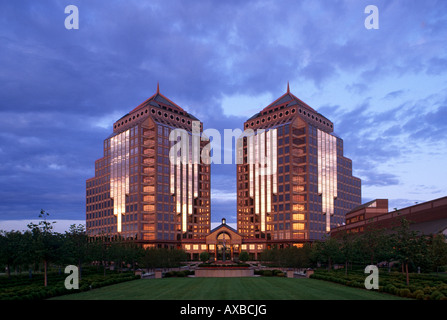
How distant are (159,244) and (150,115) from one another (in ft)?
156

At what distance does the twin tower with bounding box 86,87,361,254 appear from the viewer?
14588 cm

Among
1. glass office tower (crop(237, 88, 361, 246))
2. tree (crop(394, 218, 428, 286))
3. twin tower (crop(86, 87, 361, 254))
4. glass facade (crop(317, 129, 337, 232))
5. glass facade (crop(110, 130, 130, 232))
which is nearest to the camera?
tree (crop(394, 218, 428, 286))

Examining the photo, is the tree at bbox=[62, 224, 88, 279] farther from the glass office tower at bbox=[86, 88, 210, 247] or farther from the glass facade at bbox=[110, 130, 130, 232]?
the glass facade at bbox=[110, 130, 130, 232]

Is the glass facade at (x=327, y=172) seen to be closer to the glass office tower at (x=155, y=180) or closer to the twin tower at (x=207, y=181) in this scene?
the twin tower at (x=207, y=181)

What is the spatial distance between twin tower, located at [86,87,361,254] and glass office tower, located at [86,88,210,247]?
0.37 meters

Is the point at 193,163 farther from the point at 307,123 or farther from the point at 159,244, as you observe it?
the point at 307,123

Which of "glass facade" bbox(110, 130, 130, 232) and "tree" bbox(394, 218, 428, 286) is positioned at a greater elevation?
"glass facade" bbox(110, 130, 130, 232)

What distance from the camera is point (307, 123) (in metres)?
149

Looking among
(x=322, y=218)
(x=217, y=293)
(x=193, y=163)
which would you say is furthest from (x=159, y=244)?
(x=217, y=293)

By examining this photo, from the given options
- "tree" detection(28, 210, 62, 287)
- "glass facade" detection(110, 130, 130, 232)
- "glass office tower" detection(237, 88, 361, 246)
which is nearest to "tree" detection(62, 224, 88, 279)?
"tree" detection(28, 210, 62, 287)

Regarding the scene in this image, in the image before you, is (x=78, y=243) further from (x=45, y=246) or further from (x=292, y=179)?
(x=292, y=179)

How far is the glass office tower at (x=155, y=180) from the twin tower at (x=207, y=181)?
37cm
